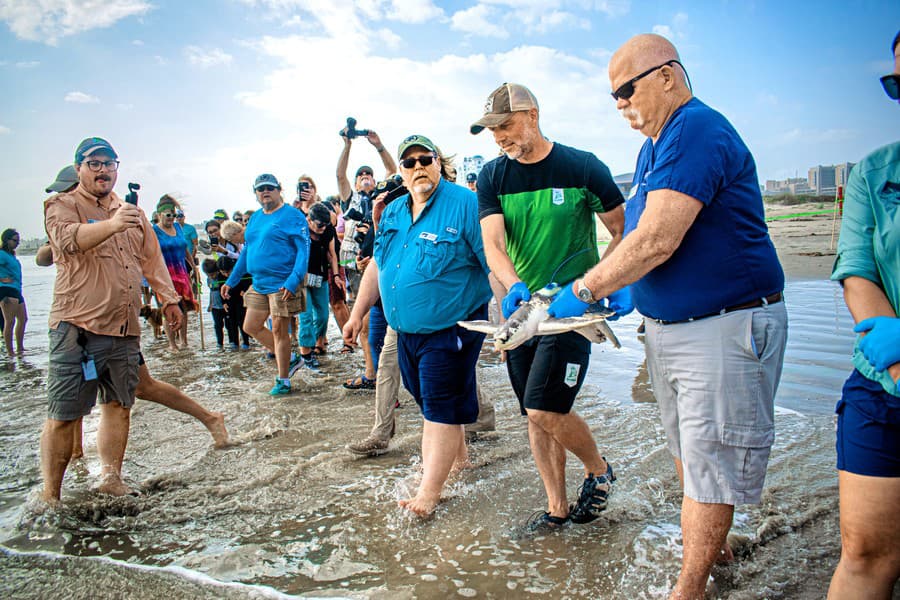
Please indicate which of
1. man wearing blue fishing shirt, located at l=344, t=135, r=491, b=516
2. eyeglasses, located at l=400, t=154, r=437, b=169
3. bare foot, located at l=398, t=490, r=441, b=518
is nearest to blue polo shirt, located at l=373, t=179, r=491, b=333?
man wearing blue fishing shirt, located at l=344, t=135, r=491, b=516

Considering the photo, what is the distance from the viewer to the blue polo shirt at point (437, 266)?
133 inches

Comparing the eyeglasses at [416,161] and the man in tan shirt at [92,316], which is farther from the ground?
the eyeglasses at [416,161]

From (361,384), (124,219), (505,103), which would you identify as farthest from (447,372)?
(361,384)

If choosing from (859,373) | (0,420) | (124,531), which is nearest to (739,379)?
(859,373)

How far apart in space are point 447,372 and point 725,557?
5.48 feet

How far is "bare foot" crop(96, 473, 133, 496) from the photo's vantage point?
3740 mm

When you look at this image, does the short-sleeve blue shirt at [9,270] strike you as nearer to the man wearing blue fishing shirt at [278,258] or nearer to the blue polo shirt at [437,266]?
the man wearing blue fishing shirt at [278,258]

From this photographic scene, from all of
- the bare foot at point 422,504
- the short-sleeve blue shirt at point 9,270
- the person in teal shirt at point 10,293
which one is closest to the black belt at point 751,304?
the bare foot at point 422,504

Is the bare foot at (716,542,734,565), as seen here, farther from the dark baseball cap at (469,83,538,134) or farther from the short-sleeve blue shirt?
the short-sleeve blue shirt

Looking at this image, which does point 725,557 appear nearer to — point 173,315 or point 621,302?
point 621,302

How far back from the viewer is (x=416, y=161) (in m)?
3.47

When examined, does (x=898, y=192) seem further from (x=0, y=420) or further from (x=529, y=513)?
(x=0, y=420)

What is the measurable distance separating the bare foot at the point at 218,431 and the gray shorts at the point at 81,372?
3.00 feet

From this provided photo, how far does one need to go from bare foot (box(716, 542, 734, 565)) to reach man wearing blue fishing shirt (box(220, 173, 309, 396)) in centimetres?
496
